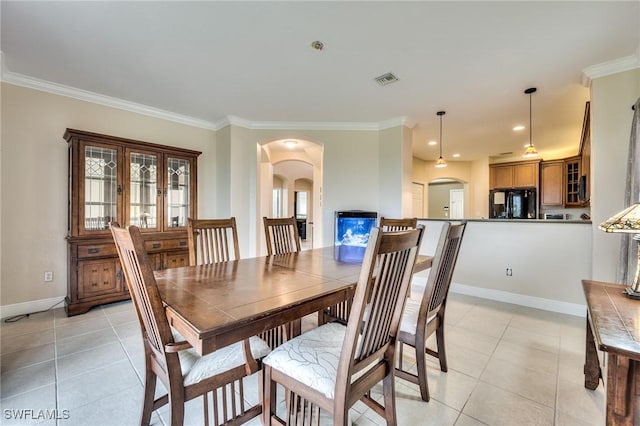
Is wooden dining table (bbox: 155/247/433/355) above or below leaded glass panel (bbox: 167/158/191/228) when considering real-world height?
below

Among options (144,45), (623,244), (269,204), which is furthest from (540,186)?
(144,45)

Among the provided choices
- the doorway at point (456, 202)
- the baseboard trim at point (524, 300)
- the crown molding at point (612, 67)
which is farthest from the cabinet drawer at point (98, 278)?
the doorway at point (456, 202)

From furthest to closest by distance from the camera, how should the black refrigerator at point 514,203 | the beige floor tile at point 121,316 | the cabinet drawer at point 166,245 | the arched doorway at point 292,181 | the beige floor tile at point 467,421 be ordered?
the black refrigerator at point 514,203, the arched doorway at point 292,181, the cabinet drawer at point 166,245, the beige floor tile at point 121,316, the beige floor tile at point 467,421

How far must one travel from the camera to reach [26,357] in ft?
6.88

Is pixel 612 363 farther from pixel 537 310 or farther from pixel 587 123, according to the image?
pixel 587 123

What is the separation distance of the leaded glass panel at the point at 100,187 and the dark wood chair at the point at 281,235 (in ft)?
6.93

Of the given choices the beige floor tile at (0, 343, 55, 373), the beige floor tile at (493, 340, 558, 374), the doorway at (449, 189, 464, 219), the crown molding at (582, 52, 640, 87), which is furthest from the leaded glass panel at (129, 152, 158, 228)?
the doorway at (449, 189, 464, 219)

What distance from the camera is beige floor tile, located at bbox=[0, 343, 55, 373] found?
1.98 m

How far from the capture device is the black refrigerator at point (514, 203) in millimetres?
6395

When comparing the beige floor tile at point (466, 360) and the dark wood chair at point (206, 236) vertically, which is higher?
the dark wood chair at point (206, 236)

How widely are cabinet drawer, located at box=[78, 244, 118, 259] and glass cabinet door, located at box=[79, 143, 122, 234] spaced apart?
7.3 inches

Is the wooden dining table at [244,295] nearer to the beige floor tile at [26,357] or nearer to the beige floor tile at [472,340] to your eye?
the beige floor tile at [472,340]

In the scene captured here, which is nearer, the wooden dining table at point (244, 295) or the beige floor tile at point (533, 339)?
the wooden dining table at point (244, 295)

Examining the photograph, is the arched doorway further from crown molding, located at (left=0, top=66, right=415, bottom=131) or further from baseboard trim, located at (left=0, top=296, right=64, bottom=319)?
baseboard trim, located at (left=0, top=296, right=64, bottom=319)
